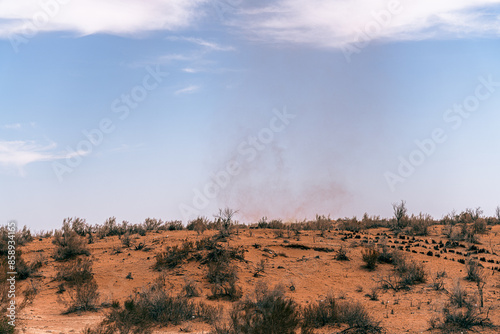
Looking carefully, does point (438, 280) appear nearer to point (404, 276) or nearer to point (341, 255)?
point (404, 276)

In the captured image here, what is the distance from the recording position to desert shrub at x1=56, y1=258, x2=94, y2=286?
20.3 metres

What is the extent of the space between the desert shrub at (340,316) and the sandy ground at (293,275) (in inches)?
18.9

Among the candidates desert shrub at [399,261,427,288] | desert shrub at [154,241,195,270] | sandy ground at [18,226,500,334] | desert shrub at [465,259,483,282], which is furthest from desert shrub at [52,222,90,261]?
desert shrub at [465,259,483,282]

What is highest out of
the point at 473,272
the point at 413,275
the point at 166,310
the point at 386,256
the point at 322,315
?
the point at 386,256

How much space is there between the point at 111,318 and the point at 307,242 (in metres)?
13.8

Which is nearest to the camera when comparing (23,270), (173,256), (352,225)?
(23,270)

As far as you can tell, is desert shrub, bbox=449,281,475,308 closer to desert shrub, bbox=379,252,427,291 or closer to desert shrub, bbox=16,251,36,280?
desert shrub, bbox=379,252,427,291

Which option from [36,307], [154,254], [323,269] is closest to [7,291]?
[36,307]

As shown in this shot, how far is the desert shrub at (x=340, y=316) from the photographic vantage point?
576 inches

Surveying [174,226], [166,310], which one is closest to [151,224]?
[174,226]

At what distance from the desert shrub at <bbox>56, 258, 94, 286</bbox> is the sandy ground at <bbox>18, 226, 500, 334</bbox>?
43cm

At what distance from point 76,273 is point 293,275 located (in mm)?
9704

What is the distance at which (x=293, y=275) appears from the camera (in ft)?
69.0

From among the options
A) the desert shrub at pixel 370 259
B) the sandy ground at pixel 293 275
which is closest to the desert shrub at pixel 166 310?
the sandy ground at pixel 293 275
